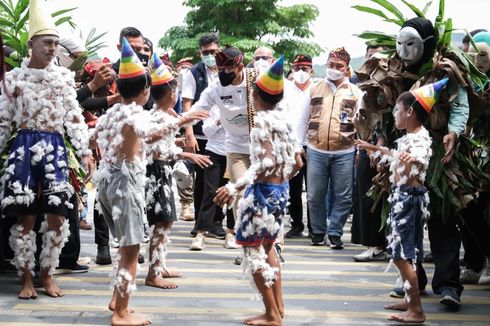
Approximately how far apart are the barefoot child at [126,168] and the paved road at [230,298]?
14.0 inches

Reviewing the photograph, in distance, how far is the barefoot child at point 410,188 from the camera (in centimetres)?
546

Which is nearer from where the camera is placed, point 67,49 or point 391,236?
point 391,236

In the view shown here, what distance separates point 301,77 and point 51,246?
4226 millimetres

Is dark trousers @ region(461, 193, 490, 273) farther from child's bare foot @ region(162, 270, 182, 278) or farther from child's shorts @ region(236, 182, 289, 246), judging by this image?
child's bare foot @ region(162, 270, 182, 278)

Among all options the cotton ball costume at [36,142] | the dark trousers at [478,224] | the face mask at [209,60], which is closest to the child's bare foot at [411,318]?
the dark trousers at [478,224]

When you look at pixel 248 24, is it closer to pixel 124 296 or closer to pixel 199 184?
pixel 199 184

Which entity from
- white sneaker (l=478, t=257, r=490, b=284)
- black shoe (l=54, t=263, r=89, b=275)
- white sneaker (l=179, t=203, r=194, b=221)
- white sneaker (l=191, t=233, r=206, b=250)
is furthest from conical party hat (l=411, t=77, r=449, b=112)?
white sneaker (l=179, t=203, r=194, b=221)

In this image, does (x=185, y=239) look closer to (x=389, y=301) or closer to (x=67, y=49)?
(x=67, y=49)

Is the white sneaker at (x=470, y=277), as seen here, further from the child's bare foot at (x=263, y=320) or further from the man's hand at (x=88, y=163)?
the man's hand at (x=88, y=163)

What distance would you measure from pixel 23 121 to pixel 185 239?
3.47 meters

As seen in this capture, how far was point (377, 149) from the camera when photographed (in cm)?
554

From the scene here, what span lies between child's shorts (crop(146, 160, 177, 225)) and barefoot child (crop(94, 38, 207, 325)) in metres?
0.96

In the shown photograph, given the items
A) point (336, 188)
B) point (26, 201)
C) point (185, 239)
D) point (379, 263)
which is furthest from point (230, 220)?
point (26, 201)

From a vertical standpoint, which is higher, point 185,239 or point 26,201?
point 26,201
